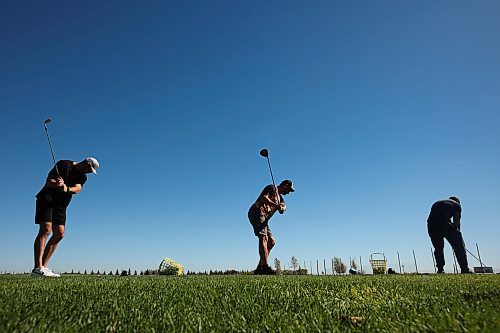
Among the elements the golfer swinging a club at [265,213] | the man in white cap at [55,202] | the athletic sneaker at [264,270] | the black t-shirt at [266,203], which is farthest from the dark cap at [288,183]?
the man in white cap at [55,202]

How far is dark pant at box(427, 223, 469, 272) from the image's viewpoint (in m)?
10.9

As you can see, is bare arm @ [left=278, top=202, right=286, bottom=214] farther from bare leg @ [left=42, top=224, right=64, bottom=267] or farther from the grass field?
the grass field

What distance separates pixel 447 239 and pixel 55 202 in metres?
11.7

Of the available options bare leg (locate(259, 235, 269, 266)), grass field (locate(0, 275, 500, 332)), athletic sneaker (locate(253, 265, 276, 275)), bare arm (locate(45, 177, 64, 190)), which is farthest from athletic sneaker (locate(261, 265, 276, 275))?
grass field (locate(0, 275, 500, 332))

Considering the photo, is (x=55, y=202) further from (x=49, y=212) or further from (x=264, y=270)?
(x=264, y=270)

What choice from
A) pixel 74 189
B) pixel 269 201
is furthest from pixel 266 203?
pixel 74 189

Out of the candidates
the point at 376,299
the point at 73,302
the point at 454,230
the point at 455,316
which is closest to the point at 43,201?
the point at 73,302

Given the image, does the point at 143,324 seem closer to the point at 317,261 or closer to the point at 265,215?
the point at 265,215

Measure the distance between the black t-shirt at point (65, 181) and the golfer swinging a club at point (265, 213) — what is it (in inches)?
161

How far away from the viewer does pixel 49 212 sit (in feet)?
18.3

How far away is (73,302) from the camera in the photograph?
2.18m

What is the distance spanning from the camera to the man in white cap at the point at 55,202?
213 inches

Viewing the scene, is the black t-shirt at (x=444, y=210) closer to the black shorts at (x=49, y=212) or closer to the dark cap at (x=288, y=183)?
the dark cap at (x=288, y=183)

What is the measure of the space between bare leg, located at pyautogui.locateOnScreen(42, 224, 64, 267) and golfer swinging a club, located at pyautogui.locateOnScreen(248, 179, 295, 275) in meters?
4.28
